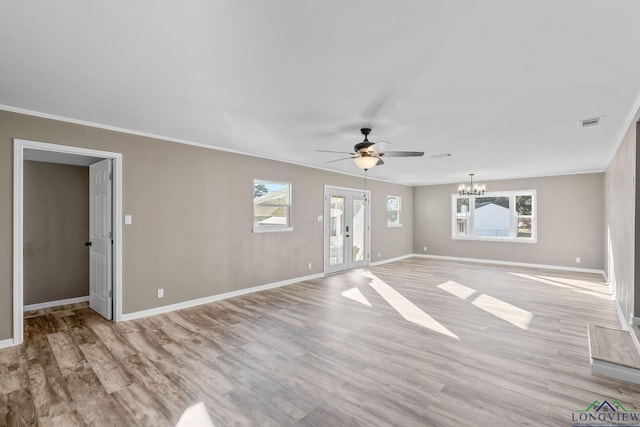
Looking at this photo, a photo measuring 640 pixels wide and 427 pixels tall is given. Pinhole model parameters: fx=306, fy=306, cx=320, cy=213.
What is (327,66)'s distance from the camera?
7.73ft

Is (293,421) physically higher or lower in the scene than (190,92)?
lower

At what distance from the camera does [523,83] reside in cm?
263

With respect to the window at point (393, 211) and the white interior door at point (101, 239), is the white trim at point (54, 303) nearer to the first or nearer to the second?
the white interior door at point (101, 239)

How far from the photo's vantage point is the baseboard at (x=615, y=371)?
8.64 feet

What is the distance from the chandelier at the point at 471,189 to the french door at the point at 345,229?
2.95 m

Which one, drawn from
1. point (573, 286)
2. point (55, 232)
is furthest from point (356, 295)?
point (55, 232)

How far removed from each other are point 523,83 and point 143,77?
3.24 m

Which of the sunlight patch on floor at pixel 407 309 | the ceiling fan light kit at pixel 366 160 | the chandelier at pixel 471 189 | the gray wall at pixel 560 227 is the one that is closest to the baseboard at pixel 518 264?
the gray wall at pixel 560 227

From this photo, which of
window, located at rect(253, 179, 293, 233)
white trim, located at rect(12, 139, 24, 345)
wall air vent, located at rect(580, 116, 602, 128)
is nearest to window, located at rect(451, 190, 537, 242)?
wall air vent, located at rect(580, 116, 602, 128)

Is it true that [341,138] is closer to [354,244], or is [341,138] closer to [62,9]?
[62,9]

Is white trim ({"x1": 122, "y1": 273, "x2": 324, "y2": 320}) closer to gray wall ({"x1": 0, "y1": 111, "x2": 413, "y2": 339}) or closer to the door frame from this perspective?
gray wall ({"x1": 0, "y1": 111, "x2": 413, "y2": 339})

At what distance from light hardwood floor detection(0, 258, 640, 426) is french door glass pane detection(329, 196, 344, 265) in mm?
2540

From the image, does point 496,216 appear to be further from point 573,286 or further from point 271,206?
point 271,206

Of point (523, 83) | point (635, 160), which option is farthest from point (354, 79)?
point (635, 160)
